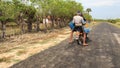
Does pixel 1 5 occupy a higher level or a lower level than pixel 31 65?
higher

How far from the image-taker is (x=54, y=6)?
47875mm

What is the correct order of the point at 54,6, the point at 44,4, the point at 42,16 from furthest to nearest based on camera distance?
the point at 54,6 → the point at 42,16 → the point at 44,4

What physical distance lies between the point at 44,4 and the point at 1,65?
31.1 meters

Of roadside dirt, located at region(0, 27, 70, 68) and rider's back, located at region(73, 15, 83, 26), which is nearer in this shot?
roadside dirt, located at region(0, 27, 70, 68)

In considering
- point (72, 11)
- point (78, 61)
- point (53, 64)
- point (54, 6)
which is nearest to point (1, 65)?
point (53, 64)

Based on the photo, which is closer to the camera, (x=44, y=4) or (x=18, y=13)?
(x=18, y=13)

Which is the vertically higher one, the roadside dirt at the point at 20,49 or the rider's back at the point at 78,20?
the rider's back at the point at 78,20

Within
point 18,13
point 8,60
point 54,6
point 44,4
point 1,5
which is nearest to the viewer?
point 8,60

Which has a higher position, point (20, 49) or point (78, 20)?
point (78, 20)

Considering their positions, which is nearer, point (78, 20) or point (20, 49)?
point (20, 49)

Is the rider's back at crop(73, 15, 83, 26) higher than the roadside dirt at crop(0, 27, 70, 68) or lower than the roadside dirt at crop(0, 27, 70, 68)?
higher

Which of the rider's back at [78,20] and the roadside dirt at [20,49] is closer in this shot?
the roadside dirt at [20,49]

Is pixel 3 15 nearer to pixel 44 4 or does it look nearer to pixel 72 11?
pixel 44 4

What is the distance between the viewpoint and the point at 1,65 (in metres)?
10.5
